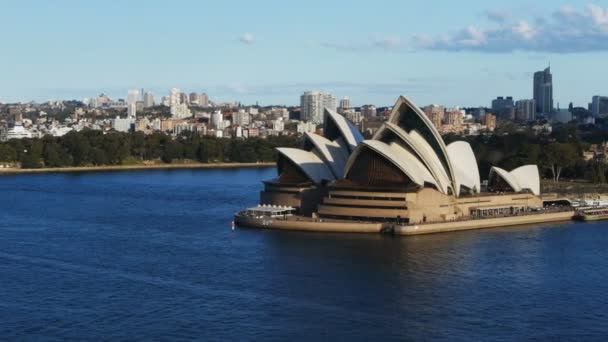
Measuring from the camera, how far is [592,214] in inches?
1795

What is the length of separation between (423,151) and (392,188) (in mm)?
3050

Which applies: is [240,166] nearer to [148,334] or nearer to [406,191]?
[406,191]

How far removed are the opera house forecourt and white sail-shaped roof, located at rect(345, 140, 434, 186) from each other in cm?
4

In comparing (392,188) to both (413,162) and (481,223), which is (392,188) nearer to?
(413,162)

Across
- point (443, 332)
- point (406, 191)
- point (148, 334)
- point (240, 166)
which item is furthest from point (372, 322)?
point (240, 166)

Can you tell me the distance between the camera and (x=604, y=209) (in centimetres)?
4672

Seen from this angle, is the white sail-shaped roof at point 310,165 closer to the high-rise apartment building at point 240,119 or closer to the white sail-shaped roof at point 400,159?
the white sail-shaped roof at point 400,159

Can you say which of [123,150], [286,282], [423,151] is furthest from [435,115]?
[286,282]

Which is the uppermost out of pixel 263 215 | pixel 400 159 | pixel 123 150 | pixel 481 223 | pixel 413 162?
pixel 123 150

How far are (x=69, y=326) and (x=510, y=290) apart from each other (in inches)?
475

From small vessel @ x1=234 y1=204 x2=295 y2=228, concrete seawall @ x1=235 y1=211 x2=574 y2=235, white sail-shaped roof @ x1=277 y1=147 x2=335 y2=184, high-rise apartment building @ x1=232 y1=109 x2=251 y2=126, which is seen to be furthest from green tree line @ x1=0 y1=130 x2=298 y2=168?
high-rise apartment building @ x1=232 y1=109 x2=251 y2=126

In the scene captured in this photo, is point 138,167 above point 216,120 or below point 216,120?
below

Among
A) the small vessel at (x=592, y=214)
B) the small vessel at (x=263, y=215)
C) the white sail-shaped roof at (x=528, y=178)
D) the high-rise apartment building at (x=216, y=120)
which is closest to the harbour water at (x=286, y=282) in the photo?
the small vessel at (x=263, y=215)

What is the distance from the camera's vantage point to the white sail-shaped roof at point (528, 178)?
47.3m
